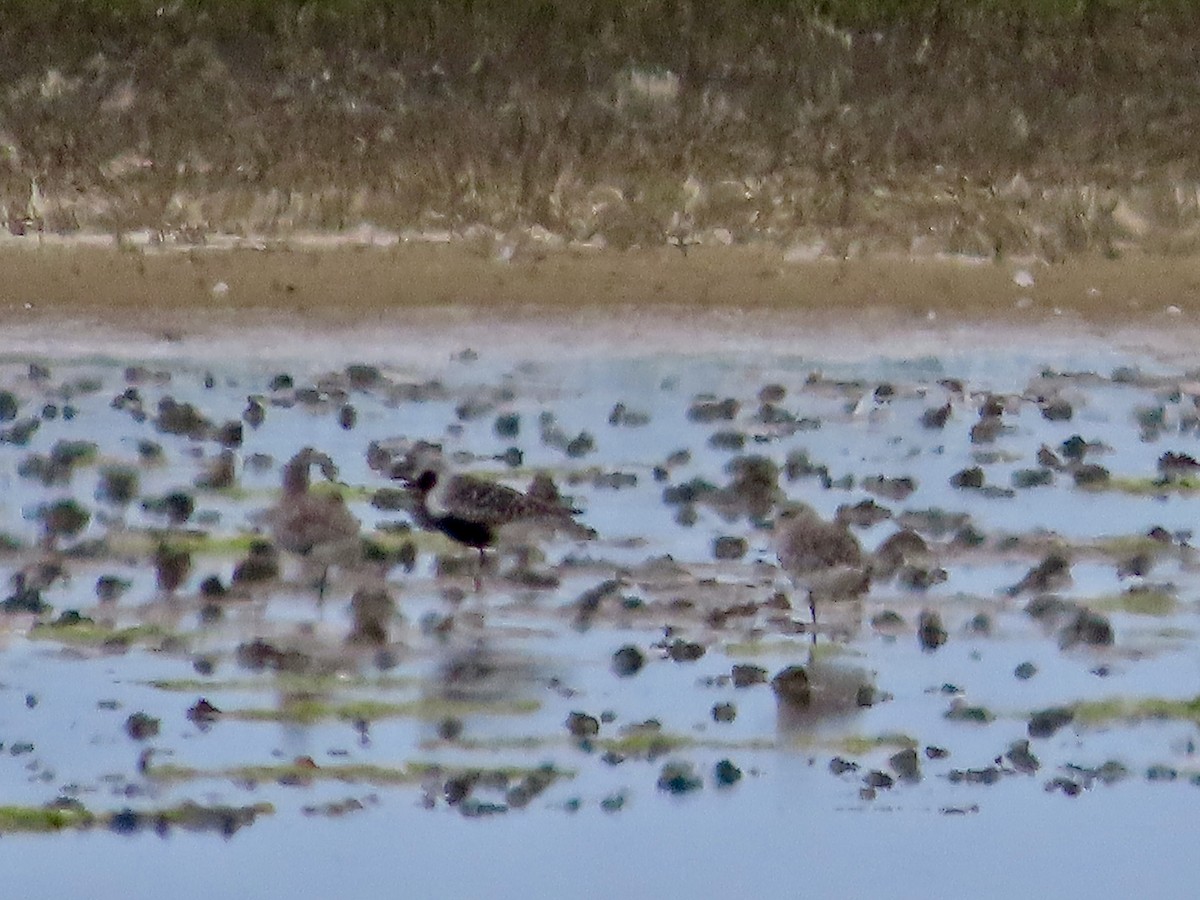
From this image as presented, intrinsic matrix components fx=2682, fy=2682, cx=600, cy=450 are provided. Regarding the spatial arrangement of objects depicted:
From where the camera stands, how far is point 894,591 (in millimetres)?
9477

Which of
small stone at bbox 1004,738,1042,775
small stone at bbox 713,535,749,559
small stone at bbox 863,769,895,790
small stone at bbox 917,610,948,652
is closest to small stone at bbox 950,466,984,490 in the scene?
small stone at bbox 713,535,749,559

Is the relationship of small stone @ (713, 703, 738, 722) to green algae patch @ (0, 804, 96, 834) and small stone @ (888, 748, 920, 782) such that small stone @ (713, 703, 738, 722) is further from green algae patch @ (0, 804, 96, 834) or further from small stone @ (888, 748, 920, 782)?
green algae patch @ (0, 804, 96, 834)

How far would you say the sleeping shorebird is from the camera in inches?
374

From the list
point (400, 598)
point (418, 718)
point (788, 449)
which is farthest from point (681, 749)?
point (788, 449)

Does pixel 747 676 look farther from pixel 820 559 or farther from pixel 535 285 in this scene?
pixel 535 285

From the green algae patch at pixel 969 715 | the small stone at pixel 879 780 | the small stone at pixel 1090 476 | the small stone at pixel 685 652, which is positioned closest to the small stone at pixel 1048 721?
the green algae patch at pixel 969 715

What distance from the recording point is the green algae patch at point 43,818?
7168mm

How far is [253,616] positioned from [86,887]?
238 centimetres

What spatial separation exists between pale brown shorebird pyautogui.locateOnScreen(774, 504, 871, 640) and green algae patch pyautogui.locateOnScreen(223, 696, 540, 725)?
118cm

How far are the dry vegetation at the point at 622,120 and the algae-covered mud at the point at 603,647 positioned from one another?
3300mm

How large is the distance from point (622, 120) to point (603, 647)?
32.3 feet

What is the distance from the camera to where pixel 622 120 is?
18.2m

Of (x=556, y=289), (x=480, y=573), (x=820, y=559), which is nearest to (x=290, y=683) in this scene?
(x=480, y=573)

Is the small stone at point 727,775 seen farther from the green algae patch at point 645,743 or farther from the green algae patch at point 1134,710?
the green algae patch at point 1134,710
